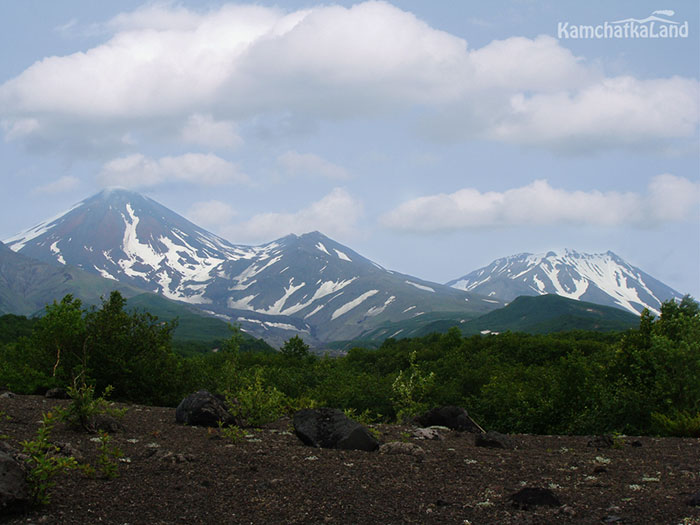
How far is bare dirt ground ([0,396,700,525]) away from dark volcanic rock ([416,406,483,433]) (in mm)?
2118

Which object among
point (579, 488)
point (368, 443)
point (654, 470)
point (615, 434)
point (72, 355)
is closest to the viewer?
point (579, 488)

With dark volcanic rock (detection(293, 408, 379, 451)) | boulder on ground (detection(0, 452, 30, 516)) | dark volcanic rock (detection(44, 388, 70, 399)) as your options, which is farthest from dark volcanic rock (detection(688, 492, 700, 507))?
dark volcanic rock (detection(44, 388, 70, 399))

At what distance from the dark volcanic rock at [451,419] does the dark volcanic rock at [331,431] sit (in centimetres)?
422

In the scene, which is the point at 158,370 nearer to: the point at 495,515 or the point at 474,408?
the point at 474,408

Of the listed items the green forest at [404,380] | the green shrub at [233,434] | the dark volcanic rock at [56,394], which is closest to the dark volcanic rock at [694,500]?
the green forest at [404,380]

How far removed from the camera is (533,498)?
8086 mm

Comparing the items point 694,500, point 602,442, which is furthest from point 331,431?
point 694,500

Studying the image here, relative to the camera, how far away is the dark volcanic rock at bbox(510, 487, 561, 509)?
800cm

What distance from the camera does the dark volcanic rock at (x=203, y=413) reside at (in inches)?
553

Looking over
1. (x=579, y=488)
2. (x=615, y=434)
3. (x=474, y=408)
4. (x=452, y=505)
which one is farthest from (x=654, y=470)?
(x=474, y=408)

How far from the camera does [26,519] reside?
710 cm

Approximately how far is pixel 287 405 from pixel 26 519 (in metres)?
10.8

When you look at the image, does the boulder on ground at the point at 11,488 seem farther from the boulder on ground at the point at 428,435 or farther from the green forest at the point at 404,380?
the boulder on ground at the point at 428,435

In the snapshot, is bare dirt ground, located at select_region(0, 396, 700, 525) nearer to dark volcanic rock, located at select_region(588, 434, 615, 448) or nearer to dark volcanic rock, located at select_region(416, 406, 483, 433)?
dark volcanic rock, located at select_region(588, 434, 615, 448)
